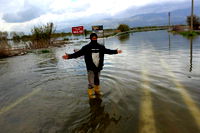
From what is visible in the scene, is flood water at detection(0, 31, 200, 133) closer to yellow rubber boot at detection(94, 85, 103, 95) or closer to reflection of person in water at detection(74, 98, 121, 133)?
reflection of person in water at detection(74, 98, 121, 133)

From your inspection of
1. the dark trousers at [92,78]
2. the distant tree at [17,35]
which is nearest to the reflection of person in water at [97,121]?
the dark trousers at [92,78]

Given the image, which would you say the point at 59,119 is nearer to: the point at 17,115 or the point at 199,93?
the point at 17,115

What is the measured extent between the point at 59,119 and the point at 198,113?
301 centimetres

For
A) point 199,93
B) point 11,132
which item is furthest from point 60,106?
point 199,93

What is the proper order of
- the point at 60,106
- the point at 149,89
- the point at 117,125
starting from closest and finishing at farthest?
the point at 117,125, the point at 60,106, the point at 149,89

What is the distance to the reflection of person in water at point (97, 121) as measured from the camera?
3.78 metres

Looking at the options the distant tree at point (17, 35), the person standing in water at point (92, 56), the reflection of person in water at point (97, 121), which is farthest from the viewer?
the distant tree at point (17, 35)

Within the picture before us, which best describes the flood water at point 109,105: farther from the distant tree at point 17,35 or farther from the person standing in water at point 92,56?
the distant tree at point 17,35

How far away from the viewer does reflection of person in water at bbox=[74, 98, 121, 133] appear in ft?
Result: 12.4

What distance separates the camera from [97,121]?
4.13m

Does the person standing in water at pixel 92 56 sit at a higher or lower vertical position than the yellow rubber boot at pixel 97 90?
higher

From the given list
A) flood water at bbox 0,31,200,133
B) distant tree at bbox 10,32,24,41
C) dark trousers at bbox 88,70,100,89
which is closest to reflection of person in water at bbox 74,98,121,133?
flood water at bbox 0,31,200,133

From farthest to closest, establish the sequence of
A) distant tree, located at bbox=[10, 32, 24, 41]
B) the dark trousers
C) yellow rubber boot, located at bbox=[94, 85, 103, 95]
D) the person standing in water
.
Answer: distant tree, located at bbox=[10, 32, 24, 41] → yellow rubber boot, located at bbox=[94, 85, 103, 95] → the dark trousers → the person standing in water

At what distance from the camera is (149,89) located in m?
6.02
